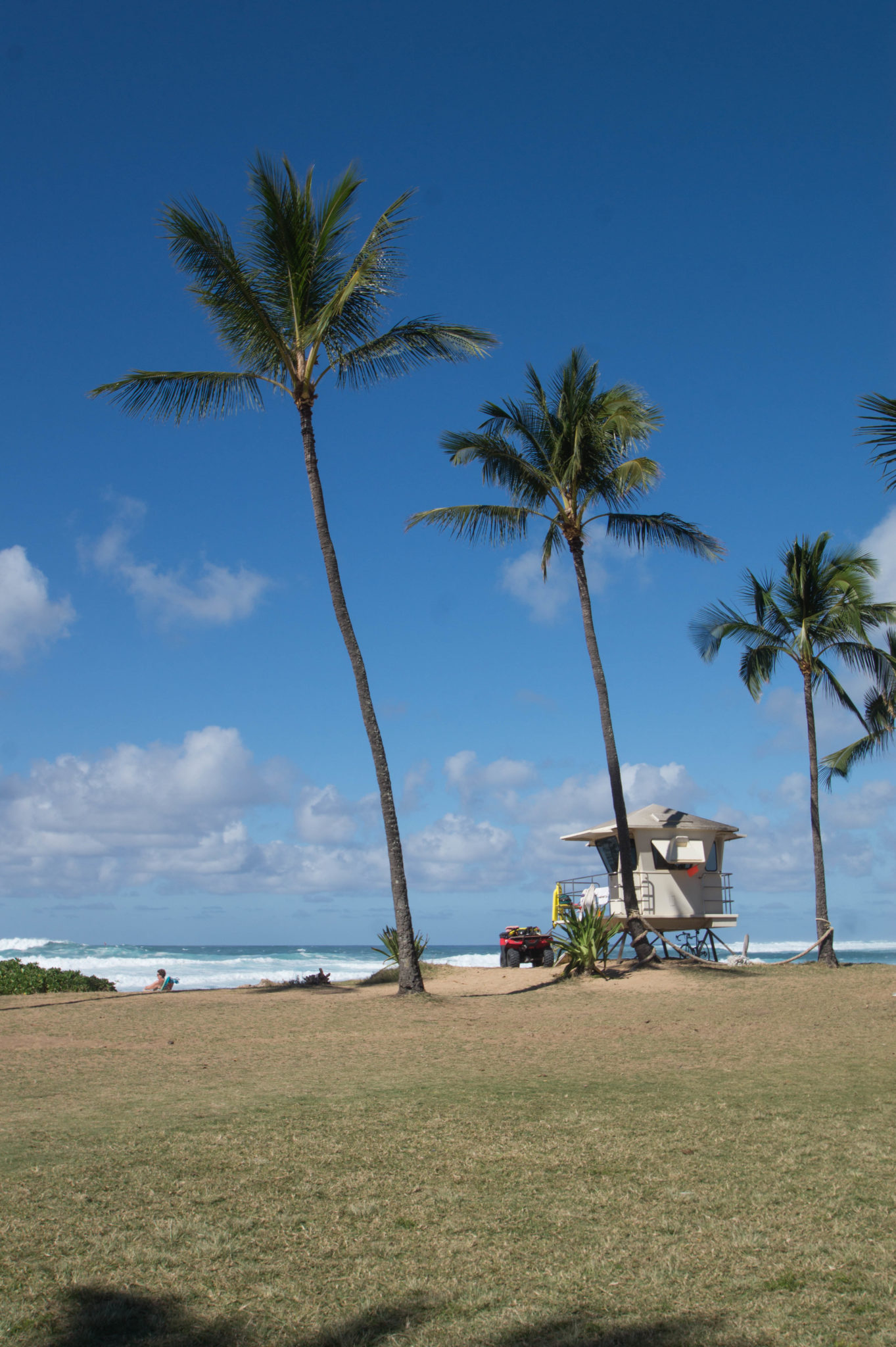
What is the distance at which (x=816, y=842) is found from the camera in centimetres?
2116

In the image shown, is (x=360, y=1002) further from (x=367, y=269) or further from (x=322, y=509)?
(x=367, y=269)

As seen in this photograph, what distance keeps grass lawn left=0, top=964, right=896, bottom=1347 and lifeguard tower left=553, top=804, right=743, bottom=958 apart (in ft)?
38.6

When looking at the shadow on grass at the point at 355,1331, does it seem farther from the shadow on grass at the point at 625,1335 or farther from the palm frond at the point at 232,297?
the palm frond at the point at 232,297

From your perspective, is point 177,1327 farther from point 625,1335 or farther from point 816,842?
point 816,842

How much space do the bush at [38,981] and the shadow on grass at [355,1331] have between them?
13295 millimetres

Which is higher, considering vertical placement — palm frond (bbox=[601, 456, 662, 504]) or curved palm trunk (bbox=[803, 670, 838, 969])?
palm frond (bbox=[601, 456, 662, 504])

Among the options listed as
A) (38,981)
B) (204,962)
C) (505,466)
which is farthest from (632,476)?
(204,962)

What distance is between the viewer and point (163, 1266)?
4.09m

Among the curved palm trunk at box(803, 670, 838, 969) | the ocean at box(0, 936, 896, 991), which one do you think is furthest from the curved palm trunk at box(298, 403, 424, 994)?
the ocean at box(0, 936, 896, 991)

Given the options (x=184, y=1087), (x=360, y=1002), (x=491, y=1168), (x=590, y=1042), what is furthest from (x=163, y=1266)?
(x=360, y=1002)

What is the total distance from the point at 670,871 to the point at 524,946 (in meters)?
3.94

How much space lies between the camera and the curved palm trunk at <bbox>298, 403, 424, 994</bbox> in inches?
574

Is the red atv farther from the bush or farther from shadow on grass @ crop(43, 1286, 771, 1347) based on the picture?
shadow on grass @ crop(43, 1286, 771, 1347)

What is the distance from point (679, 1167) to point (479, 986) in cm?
1127
